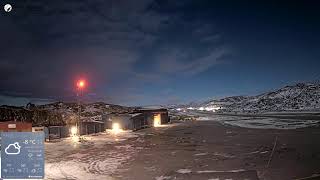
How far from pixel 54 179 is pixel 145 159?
10426mm

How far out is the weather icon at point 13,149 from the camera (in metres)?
11.5

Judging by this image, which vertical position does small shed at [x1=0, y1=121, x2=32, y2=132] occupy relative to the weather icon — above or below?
above

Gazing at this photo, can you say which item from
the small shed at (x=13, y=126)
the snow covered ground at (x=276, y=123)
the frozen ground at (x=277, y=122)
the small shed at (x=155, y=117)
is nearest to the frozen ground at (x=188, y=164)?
the small shed at (x=13, y=126)

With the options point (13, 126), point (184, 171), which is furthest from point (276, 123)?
point (184, 171)

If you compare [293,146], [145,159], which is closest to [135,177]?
[145,159]

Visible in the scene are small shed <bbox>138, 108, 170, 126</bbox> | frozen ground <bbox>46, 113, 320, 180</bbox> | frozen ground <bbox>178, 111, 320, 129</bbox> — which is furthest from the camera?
small shed <bbox>138, 108, 170, 126</bbox>

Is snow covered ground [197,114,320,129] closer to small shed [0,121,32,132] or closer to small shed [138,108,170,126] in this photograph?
small shed [138,108,170,126]

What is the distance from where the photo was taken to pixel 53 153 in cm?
3725

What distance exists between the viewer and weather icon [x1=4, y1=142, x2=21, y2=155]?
37.8 ft
